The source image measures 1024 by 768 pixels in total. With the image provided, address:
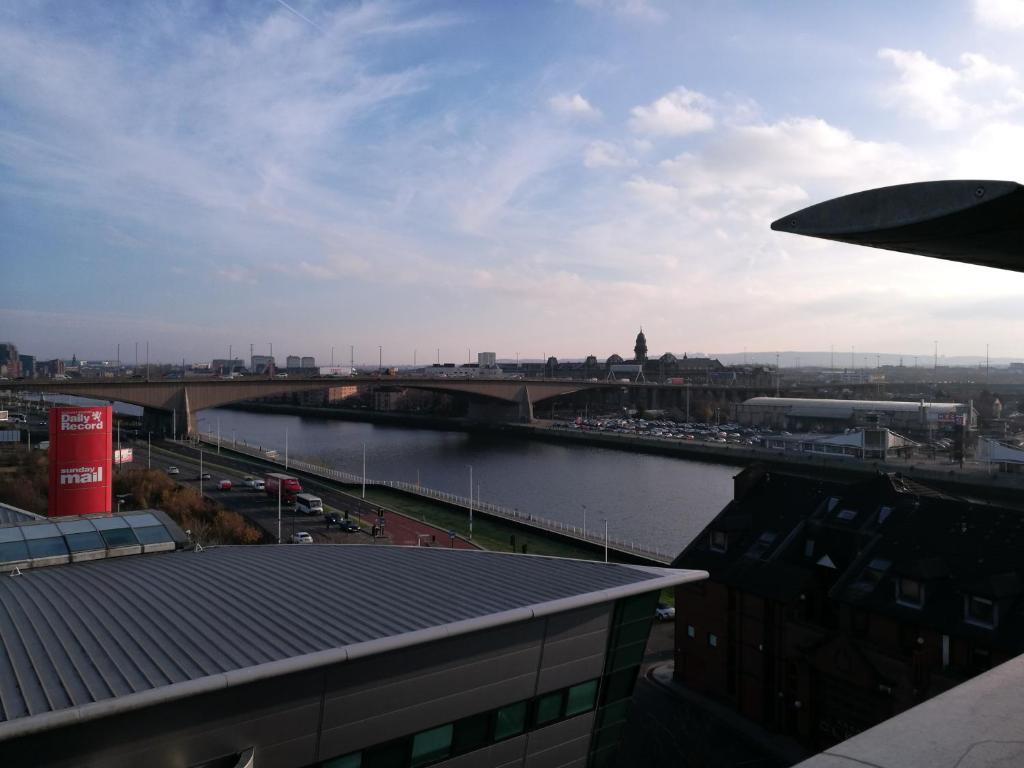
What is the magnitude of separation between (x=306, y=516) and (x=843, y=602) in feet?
35.7

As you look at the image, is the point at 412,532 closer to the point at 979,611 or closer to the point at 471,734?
the point at 979,611

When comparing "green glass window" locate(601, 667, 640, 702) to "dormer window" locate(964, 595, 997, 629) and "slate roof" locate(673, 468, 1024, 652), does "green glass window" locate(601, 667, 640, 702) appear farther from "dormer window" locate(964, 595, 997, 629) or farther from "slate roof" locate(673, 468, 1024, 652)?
"dormer window" locate(964, 595, 997, 629)

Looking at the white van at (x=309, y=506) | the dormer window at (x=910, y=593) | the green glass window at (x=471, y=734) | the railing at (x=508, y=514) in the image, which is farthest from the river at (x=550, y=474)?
the green glass window at (x=471, y=734)

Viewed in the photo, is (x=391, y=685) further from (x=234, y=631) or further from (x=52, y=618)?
(x=52, y=618)

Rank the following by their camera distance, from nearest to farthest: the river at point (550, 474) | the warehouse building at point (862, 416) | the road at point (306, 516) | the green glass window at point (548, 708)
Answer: the green glass window at point (548, 708), the road at point (306, 516), the river at point (550, 474), the warehouse building at point (862, 416)

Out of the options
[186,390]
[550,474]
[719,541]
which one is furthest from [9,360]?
[719,541]

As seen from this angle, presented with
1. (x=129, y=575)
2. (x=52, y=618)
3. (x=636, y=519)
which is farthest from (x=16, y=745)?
(x=636, y=519)

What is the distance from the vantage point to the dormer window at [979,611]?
542 centimetres

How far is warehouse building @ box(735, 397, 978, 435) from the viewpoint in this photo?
1222 inches

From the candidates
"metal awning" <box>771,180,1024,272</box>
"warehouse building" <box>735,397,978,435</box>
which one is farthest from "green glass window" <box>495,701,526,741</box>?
"warehouse building" <box>735,397,978,435</box>

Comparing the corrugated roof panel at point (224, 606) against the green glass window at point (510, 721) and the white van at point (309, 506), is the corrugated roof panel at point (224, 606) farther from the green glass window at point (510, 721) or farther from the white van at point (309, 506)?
the white van at point (309, 506)

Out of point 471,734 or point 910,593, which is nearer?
point 471,734

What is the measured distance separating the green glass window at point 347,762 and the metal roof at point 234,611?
500 millimetres

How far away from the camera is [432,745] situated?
126 inches
